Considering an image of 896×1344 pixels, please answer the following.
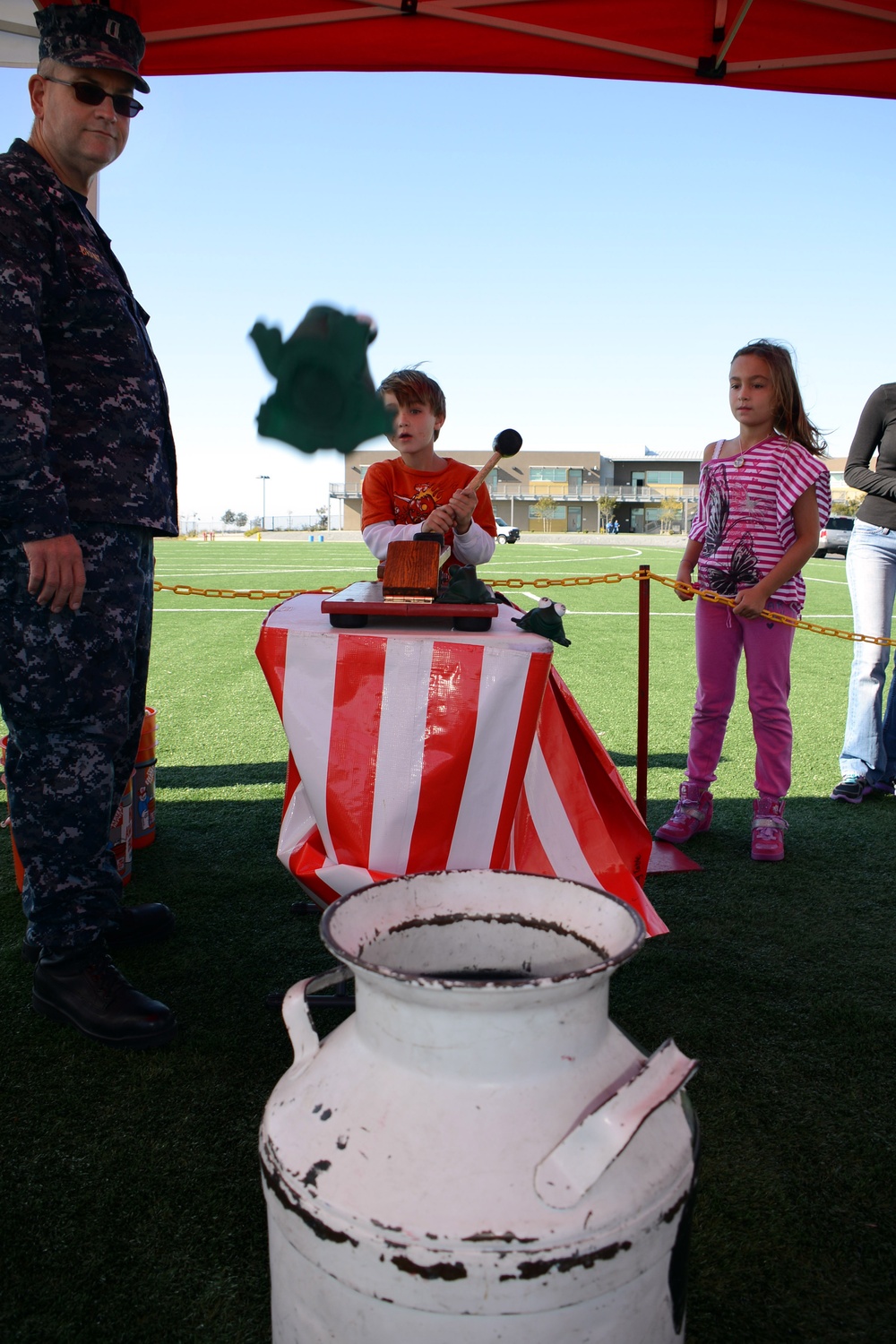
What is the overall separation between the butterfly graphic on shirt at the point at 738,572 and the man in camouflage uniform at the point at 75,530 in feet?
7.12

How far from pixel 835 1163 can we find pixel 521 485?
278 ft

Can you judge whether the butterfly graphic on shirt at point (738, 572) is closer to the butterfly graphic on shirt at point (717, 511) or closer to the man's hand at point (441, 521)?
the butterfly graphic on shirt at point (717, 511)

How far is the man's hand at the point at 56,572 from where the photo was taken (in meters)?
1.87

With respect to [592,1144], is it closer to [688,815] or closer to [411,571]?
[411,571]

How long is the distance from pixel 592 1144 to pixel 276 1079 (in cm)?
116

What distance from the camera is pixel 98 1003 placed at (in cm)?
203

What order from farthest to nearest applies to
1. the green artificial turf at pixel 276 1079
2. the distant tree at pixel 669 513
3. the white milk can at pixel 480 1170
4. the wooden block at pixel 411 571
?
the distant tree at pixel 669 513, the wooden block at pixel 411 571, the green artificial turf at pixel 276 1079, the white milk can at pixel 480 1170

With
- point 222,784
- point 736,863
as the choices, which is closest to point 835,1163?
point 736,863

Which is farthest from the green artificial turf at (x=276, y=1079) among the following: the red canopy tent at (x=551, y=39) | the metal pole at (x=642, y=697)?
the red canopy tent at (x=551, y=39)

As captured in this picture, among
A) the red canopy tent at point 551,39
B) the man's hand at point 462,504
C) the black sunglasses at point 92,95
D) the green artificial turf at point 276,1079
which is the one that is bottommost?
the green artificial turf at point 276,1079

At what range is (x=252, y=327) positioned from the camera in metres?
2.37

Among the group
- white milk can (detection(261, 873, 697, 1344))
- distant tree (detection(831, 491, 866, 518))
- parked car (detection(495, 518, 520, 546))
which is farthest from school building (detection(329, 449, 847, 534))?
white milk can (detection(261, 873, 697, 1344))

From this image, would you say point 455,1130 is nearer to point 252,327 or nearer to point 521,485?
point 252,327

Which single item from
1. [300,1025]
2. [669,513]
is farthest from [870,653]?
[669,513]
